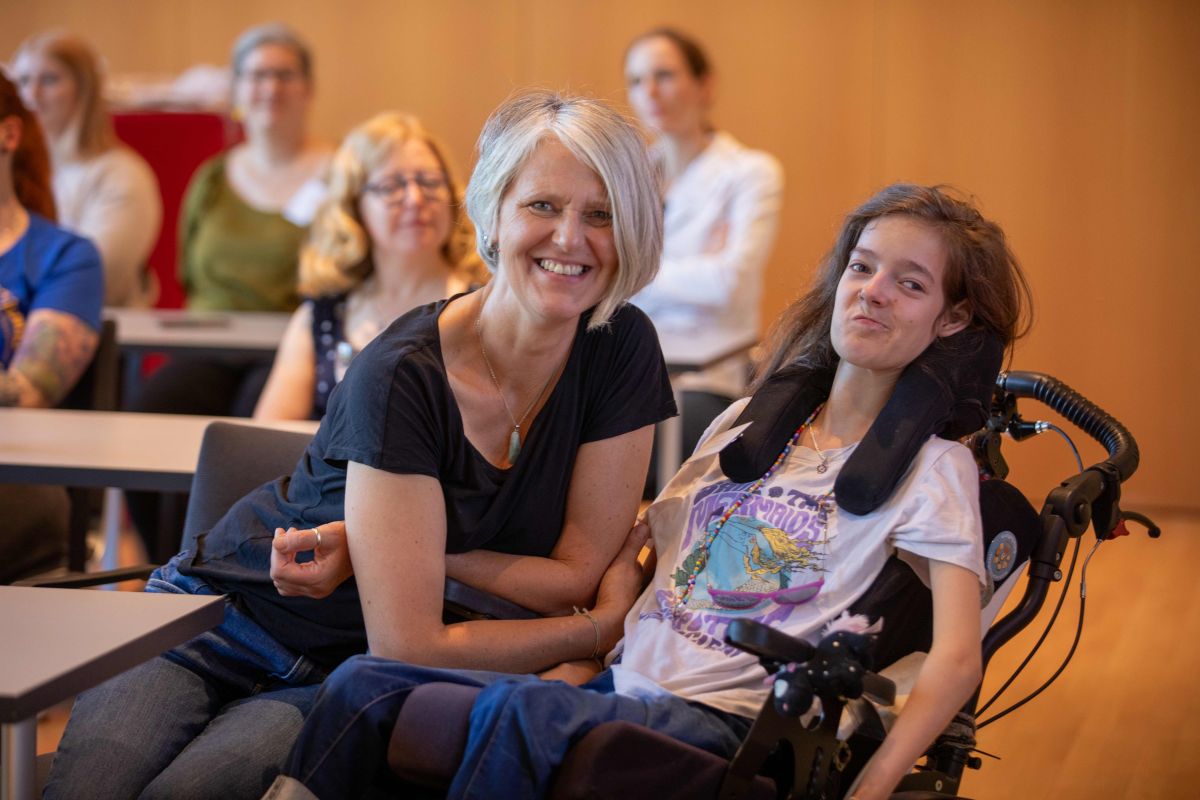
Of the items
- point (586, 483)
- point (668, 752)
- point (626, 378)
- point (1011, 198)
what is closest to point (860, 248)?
point (626, 378)

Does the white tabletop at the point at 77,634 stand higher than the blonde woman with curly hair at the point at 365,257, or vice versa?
the blonde woman with curly hair at the point at 365,257

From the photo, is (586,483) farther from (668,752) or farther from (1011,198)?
(1011,198)

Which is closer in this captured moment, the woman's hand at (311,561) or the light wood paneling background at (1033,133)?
the woman's hand at (311,561)

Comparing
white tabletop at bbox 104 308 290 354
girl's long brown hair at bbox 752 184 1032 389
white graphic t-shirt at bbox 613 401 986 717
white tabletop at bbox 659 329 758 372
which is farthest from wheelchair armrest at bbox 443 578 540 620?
white tabletop at bbox 104 308 290 354

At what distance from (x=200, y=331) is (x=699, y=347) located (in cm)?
151

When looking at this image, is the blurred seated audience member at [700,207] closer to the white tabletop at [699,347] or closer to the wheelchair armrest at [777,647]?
the white tabletop at [699,347]

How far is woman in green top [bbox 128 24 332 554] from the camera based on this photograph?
193 inches

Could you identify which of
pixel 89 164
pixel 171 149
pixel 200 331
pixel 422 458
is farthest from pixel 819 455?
pixel 171 149

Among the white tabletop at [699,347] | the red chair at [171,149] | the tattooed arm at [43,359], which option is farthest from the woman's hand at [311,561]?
the red chair at [171,149]

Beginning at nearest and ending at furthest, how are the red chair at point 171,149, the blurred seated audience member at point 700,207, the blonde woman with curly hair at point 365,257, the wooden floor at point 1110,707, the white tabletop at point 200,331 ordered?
the wooden floor at point 1110,707 < the blonde woman with curly hair at point 365,257 < the white tabletop at point 200,331 < the blurred seated audience member at point 700,207 < the red chair at point 171,149

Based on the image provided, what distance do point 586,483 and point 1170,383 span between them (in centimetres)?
446

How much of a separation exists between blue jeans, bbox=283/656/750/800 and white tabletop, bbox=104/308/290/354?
236 centimetres

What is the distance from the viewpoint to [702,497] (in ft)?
6.58

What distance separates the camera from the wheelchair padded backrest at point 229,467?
2.24 m
